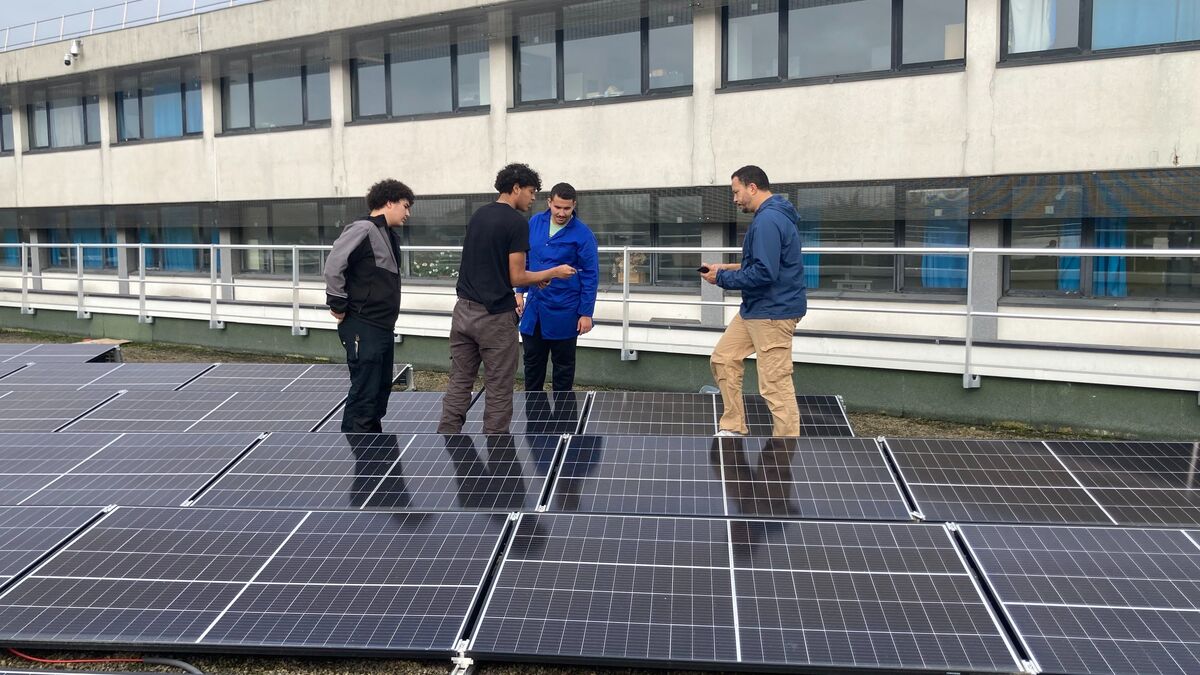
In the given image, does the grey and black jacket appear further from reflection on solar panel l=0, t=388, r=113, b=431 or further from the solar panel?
reflection on solar panel l=0, t=388, r=113, b=431

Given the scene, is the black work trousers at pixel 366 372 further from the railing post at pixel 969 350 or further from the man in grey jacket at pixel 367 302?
the railing post at pixel 969 350

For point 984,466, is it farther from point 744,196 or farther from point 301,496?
point 301,496

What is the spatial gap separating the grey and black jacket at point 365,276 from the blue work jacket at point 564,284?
1.51 metres

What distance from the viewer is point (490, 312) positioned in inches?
249

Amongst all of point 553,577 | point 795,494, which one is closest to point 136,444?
point 553,577

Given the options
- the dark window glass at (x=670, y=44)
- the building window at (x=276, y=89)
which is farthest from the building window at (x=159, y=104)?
the dark window glass at (x=670, y=44)

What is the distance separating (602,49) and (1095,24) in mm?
6592

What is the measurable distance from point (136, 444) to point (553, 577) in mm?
3055

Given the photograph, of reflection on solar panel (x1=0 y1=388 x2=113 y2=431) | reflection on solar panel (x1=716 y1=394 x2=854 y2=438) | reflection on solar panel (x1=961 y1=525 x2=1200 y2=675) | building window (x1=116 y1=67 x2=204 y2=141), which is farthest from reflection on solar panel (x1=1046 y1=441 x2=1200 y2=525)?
building window (x1=116 y1=67 x2=204 y2=141)

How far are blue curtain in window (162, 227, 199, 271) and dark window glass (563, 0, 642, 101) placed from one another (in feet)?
35.3

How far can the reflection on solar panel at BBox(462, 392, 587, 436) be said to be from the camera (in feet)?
20.3

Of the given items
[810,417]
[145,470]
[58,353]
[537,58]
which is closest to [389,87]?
[537,58]

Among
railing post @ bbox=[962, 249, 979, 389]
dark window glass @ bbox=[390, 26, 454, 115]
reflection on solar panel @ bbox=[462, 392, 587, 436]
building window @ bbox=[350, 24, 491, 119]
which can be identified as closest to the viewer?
reflection on solar panel @ bbox=[462, 392, 587, 436]

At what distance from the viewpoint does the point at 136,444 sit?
554 cm
